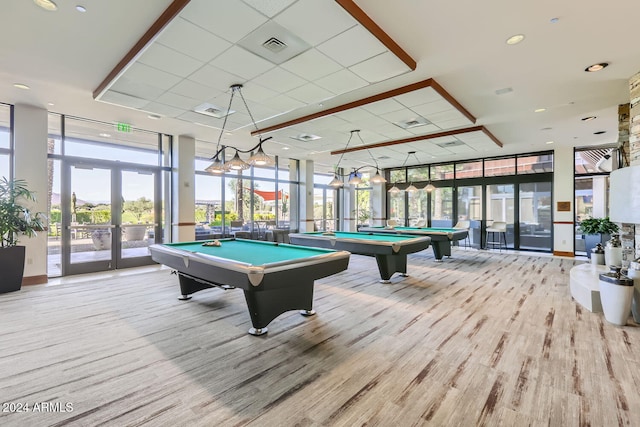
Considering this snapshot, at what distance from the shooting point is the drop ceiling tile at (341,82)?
3877 millimetres

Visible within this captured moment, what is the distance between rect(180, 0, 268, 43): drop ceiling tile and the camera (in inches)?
101

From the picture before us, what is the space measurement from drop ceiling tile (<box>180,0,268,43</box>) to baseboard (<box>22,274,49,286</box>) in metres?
5.82

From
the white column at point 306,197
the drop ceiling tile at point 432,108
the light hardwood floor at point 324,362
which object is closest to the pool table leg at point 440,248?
the light hardwood floor at point 324,362

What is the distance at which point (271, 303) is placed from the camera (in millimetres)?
3311

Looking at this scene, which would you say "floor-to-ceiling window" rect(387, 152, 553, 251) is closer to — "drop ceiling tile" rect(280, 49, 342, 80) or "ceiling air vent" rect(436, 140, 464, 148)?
"ceiling air vent" rect(436, 140, 464, 148)

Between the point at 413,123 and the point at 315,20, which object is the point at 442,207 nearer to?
the point at 413,123

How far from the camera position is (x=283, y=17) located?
2721mm

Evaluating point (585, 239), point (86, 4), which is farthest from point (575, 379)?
point (585, 239)

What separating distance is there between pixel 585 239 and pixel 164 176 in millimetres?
12716

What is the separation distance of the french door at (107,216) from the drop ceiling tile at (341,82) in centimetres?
554

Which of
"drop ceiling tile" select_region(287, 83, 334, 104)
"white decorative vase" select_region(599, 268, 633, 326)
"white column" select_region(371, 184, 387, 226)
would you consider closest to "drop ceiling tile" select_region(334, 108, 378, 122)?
"drop ceiling tile" select_region(287, 83, 334, 104)

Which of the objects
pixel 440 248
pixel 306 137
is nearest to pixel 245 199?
pixel 306 137

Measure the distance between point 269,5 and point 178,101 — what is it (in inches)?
116

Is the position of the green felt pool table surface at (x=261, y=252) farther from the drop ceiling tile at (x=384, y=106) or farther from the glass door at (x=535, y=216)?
the glass door at (x=535, y=216)
